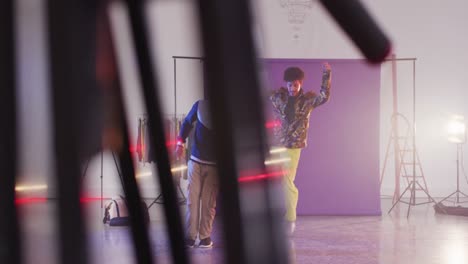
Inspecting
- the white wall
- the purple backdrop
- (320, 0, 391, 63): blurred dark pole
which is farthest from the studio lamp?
(320, 0, 391, 63): blurred dark pole

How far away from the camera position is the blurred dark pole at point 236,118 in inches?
15.5

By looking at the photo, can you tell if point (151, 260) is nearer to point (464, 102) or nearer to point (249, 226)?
point (249, 226)

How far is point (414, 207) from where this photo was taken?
633 centimetres

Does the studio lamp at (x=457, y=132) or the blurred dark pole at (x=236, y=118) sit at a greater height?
the blurred dark pole at (x=236, y=118)

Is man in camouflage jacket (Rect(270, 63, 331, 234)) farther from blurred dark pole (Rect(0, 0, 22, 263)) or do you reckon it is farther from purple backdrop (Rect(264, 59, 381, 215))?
blurred dark pole (Rect(0, 0, 22, 263))

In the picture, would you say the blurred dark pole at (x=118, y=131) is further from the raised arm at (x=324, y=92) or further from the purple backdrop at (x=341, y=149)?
the purple backdrop at (x=341, y=149)

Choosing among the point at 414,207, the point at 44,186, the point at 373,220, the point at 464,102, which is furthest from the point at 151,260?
the point at 464,102

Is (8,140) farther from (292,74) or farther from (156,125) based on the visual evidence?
(292,74)

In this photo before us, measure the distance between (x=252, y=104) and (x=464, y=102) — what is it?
760 cm

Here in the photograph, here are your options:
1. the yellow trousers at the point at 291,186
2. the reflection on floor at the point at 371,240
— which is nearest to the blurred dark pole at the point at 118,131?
the reflection on floor at the point at 371,240

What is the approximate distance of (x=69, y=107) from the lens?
1.40 feet

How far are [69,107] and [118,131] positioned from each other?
0.16m

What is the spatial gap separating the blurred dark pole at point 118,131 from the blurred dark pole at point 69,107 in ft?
0.10

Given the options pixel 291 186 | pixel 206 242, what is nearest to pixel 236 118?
pixel 206 242
